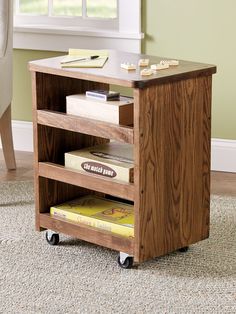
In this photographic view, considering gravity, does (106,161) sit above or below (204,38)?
below

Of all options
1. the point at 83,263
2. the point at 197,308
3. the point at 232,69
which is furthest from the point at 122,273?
the point at 232,69

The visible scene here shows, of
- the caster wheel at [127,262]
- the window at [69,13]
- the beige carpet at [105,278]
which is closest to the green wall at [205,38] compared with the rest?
the window at [69,13]

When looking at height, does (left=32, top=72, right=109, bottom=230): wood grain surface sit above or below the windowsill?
below

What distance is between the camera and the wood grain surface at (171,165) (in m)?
2.68

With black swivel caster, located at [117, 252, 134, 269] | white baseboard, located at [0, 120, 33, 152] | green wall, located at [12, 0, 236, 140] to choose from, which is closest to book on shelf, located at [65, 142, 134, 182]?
black swivel caster, located at [117, 252, 134, 269]

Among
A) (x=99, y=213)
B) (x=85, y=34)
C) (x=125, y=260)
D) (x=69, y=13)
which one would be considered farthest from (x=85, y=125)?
(x=69, y=13)

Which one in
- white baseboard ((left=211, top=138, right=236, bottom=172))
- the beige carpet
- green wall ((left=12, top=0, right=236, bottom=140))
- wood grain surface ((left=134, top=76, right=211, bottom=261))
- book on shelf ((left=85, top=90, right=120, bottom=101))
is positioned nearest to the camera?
the beige carpet

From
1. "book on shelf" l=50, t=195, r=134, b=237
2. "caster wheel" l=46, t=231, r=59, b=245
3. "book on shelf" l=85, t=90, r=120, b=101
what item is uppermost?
"book on shelf" l=85, t=90, r=120, b=101

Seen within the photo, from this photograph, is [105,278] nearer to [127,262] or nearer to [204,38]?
[127,262]

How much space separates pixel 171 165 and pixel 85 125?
30 centimetres

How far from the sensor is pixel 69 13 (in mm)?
4082

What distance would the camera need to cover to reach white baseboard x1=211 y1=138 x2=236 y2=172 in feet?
12.6

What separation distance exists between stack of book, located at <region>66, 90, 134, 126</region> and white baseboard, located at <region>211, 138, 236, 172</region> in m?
1.09

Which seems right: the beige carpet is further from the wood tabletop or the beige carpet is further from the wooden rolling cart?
the wood tabletop
